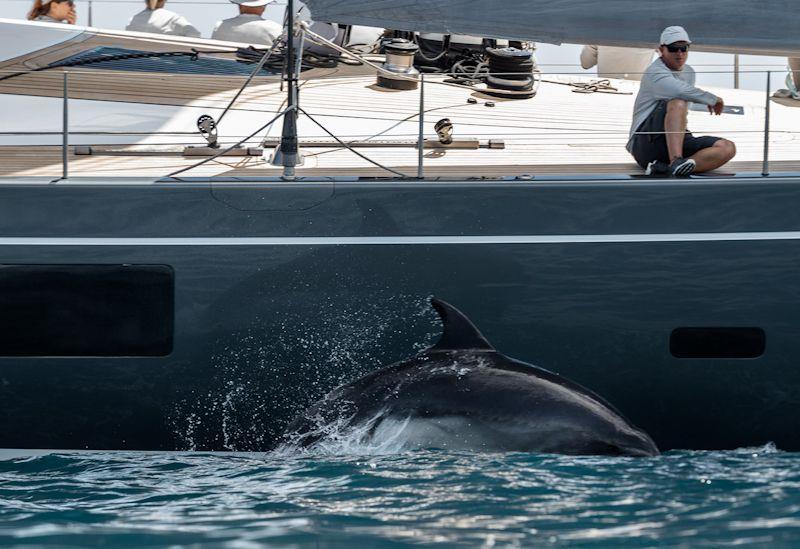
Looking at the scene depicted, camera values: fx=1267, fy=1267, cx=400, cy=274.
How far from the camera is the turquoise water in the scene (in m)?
5.75

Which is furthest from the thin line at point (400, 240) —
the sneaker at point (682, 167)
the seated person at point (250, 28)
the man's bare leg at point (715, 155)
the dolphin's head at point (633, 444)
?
the seated person at point (250, 28)

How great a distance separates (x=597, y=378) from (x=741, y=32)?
2.01m

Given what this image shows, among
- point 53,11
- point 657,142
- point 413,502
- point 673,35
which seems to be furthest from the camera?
point 53,11

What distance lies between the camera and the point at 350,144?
25.6 ft

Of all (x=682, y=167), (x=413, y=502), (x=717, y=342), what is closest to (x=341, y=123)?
(x=682, y=167)

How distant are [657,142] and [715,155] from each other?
346mm

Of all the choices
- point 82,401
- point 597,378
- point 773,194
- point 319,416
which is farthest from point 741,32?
point 82,401

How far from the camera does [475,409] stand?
635 centimetres

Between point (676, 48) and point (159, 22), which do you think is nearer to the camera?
point (676, 48)

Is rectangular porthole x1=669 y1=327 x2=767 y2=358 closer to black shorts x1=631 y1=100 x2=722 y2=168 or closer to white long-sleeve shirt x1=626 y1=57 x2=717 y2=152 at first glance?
black shorts x1=631 y1=100 x2=722 y2=168

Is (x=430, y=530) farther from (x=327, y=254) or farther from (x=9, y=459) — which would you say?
(x=9, y=459)

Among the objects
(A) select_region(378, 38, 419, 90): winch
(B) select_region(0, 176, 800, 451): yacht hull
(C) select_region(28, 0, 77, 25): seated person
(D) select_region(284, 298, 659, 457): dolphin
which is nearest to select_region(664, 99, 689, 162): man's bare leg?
(B) select_region(0, 176, 800, 451): yacht hull

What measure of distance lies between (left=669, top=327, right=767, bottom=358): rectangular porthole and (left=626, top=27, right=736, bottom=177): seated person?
2.91 feet

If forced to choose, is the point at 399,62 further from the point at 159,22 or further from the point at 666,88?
the point at 159,22
